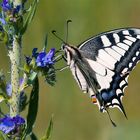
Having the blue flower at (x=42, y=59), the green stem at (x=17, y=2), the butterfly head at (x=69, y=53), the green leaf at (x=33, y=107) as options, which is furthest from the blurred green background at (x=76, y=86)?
the green stem at (x=17, y=2)

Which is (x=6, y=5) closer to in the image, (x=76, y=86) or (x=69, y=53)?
(x=69, y=53)

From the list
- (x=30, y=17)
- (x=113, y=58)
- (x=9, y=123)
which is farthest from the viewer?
(x=113, y=58)

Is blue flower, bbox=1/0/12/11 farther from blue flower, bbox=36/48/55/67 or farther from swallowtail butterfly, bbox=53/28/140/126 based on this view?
swallowtail butterfly, bbox=53/28/140/126

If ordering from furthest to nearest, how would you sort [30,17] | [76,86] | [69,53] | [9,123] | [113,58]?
[76,86] < [113,58] < [69,53] < [30,17] < [9,123]

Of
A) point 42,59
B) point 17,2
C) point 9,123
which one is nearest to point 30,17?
point 17,2

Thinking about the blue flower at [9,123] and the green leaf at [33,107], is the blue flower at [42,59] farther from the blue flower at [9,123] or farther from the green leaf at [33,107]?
the blue flower at [9,123]

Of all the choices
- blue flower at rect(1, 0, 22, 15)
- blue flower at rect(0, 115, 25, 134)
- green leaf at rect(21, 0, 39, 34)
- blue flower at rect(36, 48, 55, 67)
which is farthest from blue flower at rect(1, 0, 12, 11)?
blue flower at rect(0, 115, 25, 134)

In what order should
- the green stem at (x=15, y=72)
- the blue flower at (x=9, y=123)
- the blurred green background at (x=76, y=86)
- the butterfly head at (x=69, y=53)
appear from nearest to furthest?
1. the blue flower at (x=9, y=123)
2. the green stem at (x=15, y=72)
3. the butterfly head at (x=69, y=53)
4. the blurred green background at (x=76, y=86)
